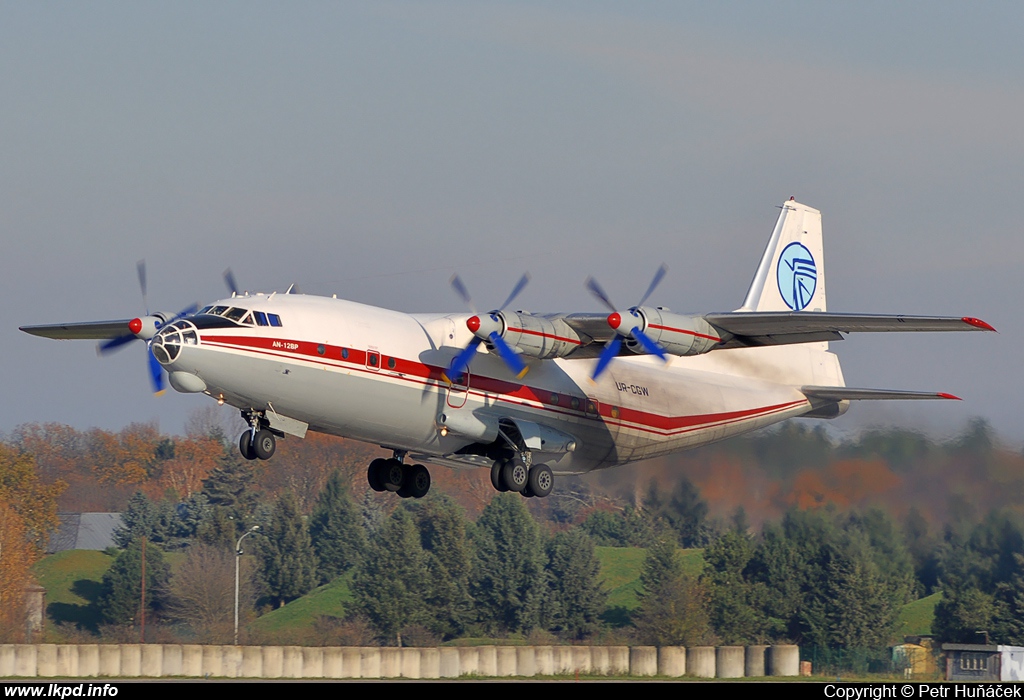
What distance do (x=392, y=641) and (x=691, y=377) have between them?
26.0 metres

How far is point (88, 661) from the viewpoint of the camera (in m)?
34.5

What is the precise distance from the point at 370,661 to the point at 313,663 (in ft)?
5.40

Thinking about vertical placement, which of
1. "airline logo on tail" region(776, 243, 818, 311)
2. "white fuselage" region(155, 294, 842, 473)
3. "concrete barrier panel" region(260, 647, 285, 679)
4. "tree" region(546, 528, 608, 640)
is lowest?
"concrete barrier panel" region(260, 647, 285, 679)

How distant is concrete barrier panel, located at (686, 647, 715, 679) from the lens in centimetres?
3847

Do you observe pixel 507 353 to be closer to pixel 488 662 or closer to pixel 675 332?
pixel 675 332

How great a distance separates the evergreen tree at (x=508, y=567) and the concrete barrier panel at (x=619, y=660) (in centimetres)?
1443

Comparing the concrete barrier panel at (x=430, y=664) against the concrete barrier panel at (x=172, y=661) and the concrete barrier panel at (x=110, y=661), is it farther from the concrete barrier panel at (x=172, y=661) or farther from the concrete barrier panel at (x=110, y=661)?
the concrete barrier panel at (x=110, y=661)

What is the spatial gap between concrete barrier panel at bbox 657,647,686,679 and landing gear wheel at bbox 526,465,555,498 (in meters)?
13.7

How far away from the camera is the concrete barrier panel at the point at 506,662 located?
127 ft

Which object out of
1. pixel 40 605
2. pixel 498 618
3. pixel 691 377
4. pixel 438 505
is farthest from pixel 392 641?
pixel 691 377

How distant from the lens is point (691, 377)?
31.4m

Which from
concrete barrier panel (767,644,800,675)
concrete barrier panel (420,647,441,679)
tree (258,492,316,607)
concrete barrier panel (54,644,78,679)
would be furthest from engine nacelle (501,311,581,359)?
tree (258,492,316,607)

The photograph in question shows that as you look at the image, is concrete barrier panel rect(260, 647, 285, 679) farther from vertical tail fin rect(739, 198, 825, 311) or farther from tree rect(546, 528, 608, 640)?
tree rect(546, 528, 608, 640)

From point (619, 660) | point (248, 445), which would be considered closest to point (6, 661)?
point (248, 445)
